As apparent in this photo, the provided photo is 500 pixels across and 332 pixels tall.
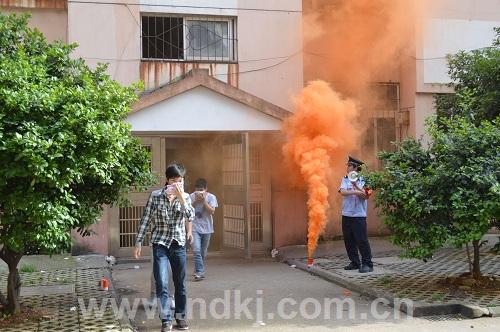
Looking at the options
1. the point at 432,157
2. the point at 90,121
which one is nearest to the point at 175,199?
the point at 90,121

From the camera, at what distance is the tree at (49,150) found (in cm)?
514

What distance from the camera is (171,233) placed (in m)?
5.95

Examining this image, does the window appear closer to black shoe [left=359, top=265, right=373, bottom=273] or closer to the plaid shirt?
black shoe [left=359, top=265, right=373, bottom=273]

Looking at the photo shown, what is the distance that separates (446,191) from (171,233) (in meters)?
3.54

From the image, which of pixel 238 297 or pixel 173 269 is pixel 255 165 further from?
pixel 173 269

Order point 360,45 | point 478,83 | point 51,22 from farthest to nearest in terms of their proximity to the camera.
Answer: point 360,45
point 51,22
point 478,83

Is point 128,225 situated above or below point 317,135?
below

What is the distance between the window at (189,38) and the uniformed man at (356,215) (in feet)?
13.6

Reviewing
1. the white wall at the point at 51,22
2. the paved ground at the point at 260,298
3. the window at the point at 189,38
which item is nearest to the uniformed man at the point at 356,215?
the paved ground at the point at 260,298

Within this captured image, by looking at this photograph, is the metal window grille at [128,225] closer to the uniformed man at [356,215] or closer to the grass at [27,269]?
the grass at [27,269]

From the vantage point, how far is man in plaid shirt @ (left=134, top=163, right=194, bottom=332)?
5.91 metres

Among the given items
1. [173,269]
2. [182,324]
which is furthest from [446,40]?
[182,324]

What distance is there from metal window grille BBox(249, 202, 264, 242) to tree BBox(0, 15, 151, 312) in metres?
5.50

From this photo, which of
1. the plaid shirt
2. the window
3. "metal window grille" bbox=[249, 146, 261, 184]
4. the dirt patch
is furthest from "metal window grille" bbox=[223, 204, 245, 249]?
the dirt patch
